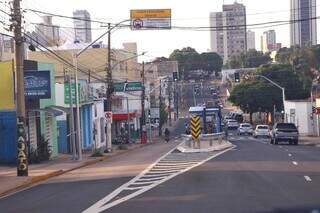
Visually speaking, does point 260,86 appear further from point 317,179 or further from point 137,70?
point 317,179

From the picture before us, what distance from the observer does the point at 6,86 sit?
39469mm

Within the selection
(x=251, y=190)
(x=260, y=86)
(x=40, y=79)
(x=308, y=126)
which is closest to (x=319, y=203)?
(x=251, y=190)

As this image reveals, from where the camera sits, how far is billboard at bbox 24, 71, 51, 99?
38250 millimetres

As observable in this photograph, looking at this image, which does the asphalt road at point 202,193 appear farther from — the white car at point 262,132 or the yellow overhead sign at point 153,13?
the white car at point 262,132

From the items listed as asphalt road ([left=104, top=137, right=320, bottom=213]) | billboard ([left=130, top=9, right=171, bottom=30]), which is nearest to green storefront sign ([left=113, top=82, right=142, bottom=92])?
billboard ([left=130, top=9, right=171, bottom=30])

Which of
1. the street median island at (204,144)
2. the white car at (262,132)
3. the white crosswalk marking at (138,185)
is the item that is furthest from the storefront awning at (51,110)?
the white car at (262,132)

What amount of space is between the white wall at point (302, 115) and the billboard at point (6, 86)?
5108cm

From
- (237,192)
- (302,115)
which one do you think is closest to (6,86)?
(237,192)

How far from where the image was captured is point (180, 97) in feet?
615

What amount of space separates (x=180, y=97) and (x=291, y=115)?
95.8 metres

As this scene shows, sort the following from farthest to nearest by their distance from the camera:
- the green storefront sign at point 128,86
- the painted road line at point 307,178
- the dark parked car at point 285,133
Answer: the green storefront sign at point 128,86
the dark parked car at point 285,133
the painted road line at point 307,178

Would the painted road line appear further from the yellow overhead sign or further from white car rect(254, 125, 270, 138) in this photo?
white car rect(254, 125, 270, 138)

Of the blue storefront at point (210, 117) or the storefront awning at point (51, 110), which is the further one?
the blue storefront at point (210, 117)

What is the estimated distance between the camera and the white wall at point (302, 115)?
85375 millimetres
